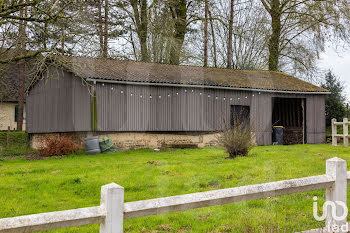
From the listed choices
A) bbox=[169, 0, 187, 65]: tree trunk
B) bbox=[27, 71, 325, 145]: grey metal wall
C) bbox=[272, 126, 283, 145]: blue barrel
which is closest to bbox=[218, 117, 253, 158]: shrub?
bbox=[27, 71, 325, 145]: grey metal wall

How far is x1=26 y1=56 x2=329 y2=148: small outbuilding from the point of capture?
1828 cm

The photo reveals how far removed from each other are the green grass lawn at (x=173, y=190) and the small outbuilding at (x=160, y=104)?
5.44 metres

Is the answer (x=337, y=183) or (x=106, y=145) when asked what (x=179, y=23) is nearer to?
(x=106, y=145)

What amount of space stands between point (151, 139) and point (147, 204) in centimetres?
1584

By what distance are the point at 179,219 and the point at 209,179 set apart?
9.62ft

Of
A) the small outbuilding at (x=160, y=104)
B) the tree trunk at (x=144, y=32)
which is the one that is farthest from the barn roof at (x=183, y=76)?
the tree trunk at (x=144, y=32)

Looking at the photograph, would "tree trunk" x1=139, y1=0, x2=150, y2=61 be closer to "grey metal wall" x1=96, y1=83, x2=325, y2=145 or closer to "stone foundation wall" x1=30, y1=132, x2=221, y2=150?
"grey metal wall" x1=96, y1=83, x2=325, y2=145

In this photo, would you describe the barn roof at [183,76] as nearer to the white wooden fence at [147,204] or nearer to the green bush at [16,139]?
the green bush at [16,139]

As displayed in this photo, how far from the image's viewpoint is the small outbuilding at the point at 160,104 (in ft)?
60.0

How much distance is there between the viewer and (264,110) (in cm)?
2194

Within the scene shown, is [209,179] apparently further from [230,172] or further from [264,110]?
[264,110]

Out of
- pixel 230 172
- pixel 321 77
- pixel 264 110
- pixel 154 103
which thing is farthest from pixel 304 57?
pixel 230 172

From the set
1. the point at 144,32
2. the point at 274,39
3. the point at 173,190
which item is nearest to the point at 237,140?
the point at 173,190

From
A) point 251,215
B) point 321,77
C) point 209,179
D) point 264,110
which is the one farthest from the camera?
point 321,77
